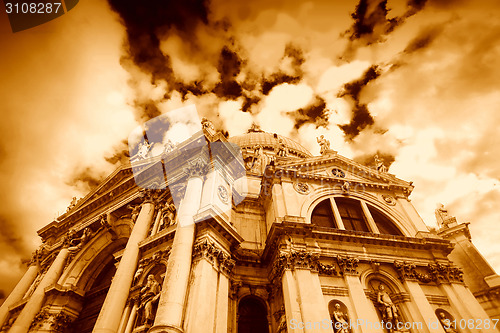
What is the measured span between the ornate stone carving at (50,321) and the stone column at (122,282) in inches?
215

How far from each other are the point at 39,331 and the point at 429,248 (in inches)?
847

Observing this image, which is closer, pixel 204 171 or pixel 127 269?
pixel 127 269

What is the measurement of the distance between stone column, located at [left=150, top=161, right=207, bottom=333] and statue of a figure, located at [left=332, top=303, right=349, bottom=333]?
6236mm

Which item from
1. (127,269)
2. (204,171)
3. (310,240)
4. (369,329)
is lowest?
(369,329)

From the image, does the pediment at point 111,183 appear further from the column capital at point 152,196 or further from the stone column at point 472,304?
the stone column at point 472,304

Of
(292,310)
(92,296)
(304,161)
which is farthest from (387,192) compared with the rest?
(92,296)

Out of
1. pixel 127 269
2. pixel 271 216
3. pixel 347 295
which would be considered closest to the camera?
pixel 347 295

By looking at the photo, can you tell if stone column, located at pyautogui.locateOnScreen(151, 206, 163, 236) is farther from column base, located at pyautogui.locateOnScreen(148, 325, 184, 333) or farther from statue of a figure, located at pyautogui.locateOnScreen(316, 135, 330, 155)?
statue of a figure, located at pyautogui.locateOnScreen(316, 135, 330, 155)

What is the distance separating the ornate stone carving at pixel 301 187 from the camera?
689 inches

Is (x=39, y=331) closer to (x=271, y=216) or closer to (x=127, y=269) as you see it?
(x=127, y=269)

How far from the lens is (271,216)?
16.6 m

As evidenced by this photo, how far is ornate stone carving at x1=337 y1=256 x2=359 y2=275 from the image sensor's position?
1343 cm

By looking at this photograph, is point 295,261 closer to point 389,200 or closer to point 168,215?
point 168,215

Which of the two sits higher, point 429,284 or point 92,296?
point 92,296
